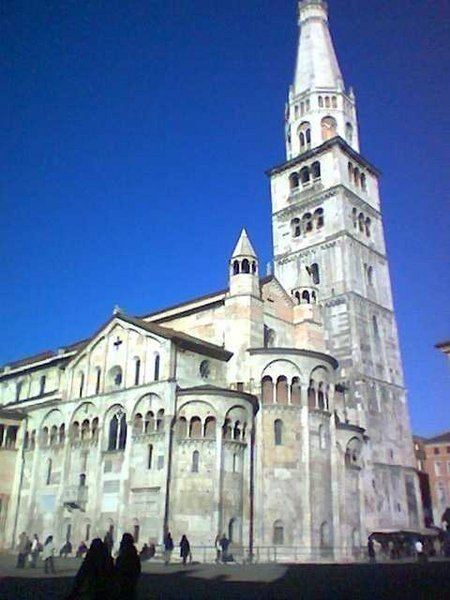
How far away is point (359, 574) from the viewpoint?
2133 centimetres

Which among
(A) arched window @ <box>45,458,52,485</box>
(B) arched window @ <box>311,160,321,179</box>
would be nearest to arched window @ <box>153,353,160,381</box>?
(A) arched window @ <box>45,458,52,485</box>

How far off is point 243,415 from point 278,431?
8.89 ft

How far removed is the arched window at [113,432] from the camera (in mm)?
35922

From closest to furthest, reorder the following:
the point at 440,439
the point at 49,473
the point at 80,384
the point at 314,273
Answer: the point at 49,473
the point at 80,384
the point at 314,273
the point at 440,439

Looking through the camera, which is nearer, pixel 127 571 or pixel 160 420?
Result: pixel 127 571

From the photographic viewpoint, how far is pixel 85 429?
38.2 meters

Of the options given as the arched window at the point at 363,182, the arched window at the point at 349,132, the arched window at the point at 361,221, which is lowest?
the arched window at the point at 361,221

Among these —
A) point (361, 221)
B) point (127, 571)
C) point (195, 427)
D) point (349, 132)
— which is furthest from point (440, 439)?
point (127, 571)

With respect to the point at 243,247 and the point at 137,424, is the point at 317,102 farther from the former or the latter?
the point at 137,424

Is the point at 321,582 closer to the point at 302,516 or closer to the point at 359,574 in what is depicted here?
the point at 359,574

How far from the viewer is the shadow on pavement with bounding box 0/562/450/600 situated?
14.7 m

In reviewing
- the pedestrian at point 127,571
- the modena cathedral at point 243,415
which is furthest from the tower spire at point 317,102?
the pedestrian at point 127,571

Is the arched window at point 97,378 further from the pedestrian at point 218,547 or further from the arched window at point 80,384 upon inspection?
the pedestrian at point 218,547

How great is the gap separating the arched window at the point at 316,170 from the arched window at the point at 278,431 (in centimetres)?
2767
